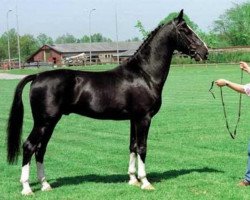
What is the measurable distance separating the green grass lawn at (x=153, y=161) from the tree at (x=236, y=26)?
11909cm

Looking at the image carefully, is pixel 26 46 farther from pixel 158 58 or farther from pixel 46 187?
pixel 46 187

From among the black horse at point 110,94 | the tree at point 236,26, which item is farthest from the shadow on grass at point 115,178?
the tree at point 236,26

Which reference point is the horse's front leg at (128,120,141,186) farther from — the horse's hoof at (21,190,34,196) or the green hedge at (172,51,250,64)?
the green hedge at (172,51,250,64)

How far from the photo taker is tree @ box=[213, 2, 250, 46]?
137025 mm

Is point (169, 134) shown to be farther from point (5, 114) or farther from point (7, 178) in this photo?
point (5, 114)

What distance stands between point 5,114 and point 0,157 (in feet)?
34.1

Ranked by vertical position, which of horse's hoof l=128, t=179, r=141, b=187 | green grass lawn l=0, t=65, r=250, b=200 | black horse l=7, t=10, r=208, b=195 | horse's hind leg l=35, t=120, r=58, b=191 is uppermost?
black horse l=7, t=10, r=208, b=195

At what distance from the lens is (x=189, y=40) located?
8.83 m

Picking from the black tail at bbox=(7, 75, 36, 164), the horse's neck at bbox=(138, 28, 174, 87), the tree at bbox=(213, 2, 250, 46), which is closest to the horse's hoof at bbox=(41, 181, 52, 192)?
the black tail at bbox=(7, 75, 36, 164)

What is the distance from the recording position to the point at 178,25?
882 cm

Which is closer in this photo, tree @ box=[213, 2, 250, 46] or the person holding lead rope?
the person holding lead rope

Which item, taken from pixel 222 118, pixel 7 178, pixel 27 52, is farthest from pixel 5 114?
pixel 27 52

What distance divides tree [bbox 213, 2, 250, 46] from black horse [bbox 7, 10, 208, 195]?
127 meters

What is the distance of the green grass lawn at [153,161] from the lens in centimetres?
838
